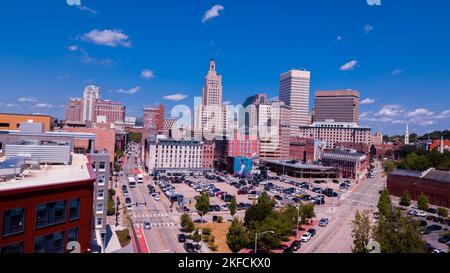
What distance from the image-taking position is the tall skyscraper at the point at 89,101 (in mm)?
108688

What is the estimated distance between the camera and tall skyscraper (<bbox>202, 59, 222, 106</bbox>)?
10053cm

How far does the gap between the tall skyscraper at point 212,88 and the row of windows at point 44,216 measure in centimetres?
9344

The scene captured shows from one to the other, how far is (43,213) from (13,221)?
2.13 feet

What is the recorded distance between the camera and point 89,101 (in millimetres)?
111062

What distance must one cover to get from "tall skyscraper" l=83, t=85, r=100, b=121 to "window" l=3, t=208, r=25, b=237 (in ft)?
357

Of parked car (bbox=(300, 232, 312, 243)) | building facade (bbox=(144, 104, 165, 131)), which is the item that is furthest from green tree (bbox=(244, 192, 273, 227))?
building facade (bbox=(144, 104, 165, 131))

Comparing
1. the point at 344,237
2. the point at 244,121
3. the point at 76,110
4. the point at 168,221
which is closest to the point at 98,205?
the point at 168,221

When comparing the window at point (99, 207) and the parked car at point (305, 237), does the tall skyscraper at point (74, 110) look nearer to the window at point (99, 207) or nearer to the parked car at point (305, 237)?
the window at point (99, 207)

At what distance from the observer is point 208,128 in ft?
284

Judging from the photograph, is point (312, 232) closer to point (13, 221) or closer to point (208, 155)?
point (13, 221)

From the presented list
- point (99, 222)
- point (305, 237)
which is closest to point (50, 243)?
point (99, 222)

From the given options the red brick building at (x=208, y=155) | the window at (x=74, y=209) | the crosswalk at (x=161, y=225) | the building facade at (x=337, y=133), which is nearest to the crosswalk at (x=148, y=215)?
the crosswalk at (x=161, y=225)

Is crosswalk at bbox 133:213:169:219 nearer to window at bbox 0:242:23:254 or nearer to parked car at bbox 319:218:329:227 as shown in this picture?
parked car at bbox 319:218:329:227

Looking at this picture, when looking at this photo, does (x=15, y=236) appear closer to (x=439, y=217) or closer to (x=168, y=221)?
(x=168, y=221)
